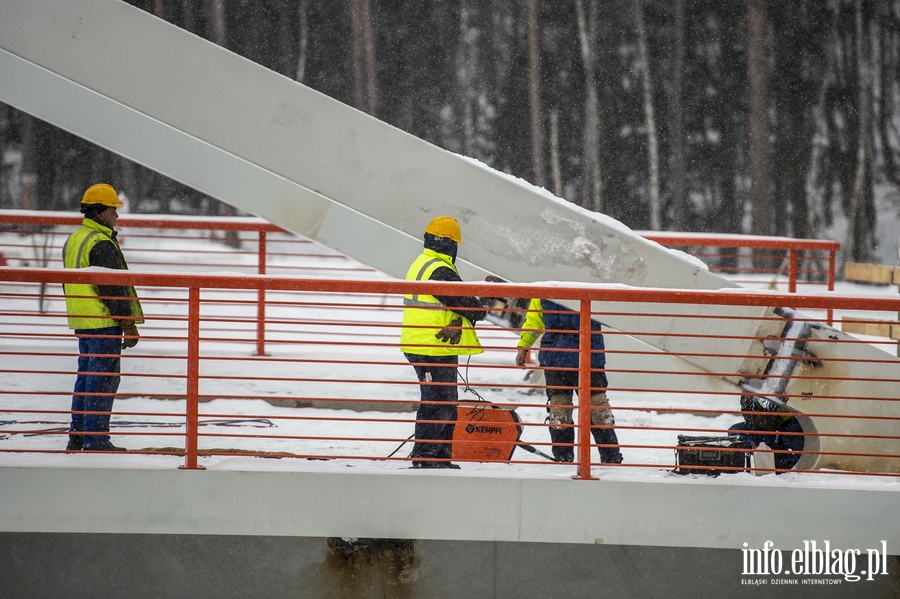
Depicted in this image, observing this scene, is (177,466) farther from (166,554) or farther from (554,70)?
(554,70)

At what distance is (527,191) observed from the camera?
482 centimetres

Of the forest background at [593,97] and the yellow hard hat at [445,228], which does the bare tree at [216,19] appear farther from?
the yellow hard hat at [445,228]

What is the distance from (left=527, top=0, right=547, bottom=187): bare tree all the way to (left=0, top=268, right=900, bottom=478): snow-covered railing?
12677mm

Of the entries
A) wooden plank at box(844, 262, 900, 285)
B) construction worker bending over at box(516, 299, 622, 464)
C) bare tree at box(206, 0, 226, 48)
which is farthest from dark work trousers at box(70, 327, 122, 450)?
bare tree at box(206, 0, 226, 48)

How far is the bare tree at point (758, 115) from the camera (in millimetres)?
20609

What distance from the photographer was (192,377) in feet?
13.7

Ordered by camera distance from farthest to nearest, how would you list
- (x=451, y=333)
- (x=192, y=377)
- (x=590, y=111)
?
(x=590, y=111) → (x=451, y=333) → (x=192, y=377)

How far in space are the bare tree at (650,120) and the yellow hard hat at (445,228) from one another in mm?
16877

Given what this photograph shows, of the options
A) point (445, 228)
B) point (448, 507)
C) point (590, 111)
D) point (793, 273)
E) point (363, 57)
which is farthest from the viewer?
point (363, 57)

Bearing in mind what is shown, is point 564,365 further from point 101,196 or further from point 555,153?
point 555,153

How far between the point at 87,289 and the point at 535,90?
17800 mm

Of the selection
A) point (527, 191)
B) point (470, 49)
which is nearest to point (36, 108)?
point (527, 191)

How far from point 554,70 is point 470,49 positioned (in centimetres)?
230

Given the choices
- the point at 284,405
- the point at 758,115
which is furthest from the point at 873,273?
the point at 758,115
